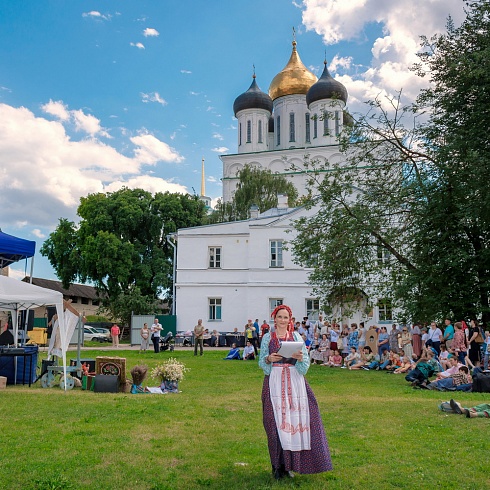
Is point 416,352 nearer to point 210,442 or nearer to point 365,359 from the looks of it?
point 365,359

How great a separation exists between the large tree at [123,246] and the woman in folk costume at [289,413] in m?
36.5

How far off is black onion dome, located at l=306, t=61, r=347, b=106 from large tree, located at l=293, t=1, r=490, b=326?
3839 cm

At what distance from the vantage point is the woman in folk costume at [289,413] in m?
5.81

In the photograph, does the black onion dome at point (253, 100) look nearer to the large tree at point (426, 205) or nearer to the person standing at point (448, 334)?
the large tree at point (426, 205)

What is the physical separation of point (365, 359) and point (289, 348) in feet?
48.1

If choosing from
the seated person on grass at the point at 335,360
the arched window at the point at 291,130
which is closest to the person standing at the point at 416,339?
the seated person on grass at the point at 335,360

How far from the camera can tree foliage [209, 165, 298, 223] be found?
51062mm

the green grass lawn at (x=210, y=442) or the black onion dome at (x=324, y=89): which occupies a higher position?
the black onion dome at (x=324, y=89)

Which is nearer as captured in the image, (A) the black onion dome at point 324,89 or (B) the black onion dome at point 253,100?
(A) the black onion dome at point 324,89

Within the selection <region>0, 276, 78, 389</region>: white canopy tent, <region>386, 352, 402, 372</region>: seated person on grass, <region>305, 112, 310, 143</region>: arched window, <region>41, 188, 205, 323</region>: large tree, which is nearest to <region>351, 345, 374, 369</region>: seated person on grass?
<region>386, 352, 402, 372</region>: seated person on grass

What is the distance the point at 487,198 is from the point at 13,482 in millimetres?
13915

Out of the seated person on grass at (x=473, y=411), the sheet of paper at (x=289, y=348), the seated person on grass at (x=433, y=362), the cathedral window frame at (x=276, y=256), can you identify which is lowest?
the seated person on grass at (x=473, y=411)

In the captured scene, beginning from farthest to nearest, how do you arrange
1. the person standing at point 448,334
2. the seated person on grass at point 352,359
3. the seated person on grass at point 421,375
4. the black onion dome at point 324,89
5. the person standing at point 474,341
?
the black onion dome at point 324,89 < the seated person on grass at point 352,359 < the person standing at point 474,341 < the person standing at point 448,334 < the seated person on grass at point 421,375

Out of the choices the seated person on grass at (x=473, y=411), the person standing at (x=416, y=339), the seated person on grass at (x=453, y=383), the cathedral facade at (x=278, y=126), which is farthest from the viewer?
the cathedral facade at (x=278, y=126)
